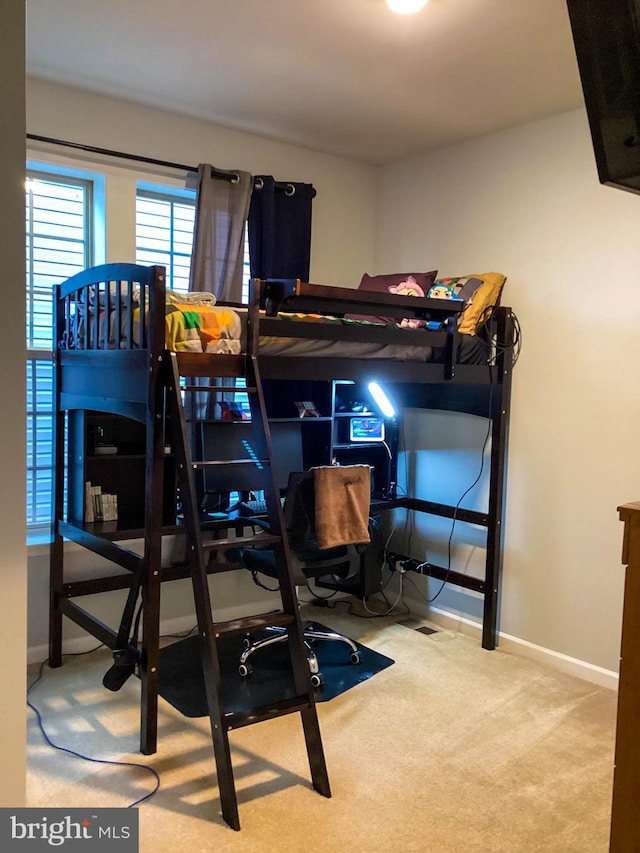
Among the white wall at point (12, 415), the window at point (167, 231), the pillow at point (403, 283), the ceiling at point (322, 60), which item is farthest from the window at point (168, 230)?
the white wall at point (12, 415)

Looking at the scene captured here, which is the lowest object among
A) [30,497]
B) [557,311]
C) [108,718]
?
[108,718]

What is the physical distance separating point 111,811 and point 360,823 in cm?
→ 77

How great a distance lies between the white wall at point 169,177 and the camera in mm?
3174

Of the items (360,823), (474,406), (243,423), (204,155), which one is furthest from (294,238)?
(360,823)

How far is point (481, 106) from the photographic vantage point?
320 cm

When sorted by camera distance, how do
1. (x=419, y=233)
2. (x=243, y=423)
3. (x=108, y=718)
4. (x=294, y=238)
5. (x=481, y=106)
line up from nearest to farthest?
(x=108, y=718) < (x=481, y=106) < (x=243, y=423) < (x=294, y=238) < (x=419, y=233)

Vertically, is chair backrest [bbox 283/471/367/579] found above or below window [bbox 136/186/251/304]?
below

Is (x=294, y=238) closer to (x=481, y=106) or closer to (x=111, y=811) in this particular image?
(x=481, y=106)

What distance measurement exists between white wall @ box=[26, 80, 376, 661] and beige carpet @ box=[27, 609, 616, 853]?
39cm

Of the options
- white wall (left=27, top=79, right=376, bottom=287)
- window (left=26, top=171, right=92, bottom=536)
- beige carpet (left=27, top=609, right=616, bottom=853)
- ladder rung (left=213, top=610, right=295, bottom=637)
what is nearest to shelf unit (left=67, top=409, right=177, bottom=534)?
window (left=26, top=171, right=92, bottom=536)

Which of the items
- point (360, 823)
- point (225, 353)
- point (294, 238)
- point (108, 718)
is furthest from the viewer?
point (294, 238)

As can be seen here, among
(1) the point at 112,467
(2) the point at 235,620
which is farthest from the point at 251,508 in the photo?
(2) the point at 235,620

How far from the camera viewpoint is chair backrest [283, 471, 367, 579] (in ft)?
9.84
